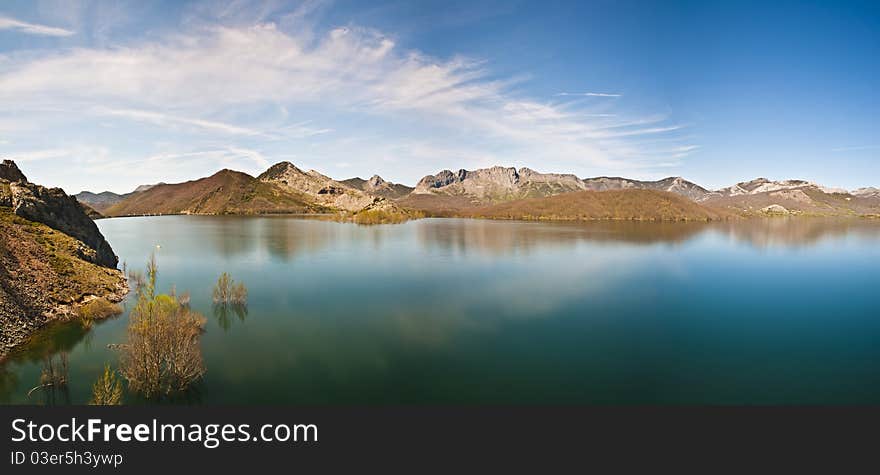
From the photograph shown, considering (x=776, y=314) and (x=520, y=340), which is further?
(x=776, y=314)

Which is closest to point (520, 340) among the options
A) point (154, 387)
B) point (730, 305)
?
point (154, 387)

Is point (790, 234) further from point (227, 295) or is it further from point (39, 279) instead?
point (39, 279)

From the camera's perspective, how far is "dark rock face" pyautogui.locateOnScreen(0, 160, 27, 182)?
37.0m

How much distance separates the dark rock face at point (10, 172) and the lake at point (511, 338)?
507 inches

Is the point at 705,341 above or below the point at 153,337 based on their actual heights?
below

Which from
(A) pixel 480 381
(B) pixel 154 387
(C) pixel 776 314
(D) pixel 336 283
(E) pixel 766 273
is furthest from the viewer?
(E) pixel 766 273

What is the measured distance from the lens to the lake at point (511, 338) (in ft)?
54.4

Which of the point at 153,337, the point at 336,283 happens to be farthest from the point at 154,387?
the point at 336,283

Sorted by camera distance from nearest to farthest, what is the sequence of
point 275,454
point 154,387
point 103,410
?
point 275,454 < point 103,410 < point 154,387

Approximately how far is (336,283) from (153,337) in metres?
22.5

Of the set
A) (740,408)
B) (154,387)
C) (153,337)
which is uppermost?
(153,337)

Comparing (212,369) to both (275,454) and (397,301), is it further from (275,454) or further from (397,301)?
(397,301)

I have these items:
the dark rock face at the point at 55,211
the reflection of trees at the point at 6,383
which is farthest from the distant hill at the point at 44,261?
the reflection of trees at the point at 6,383

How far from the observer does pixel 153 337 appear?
1556 cm
